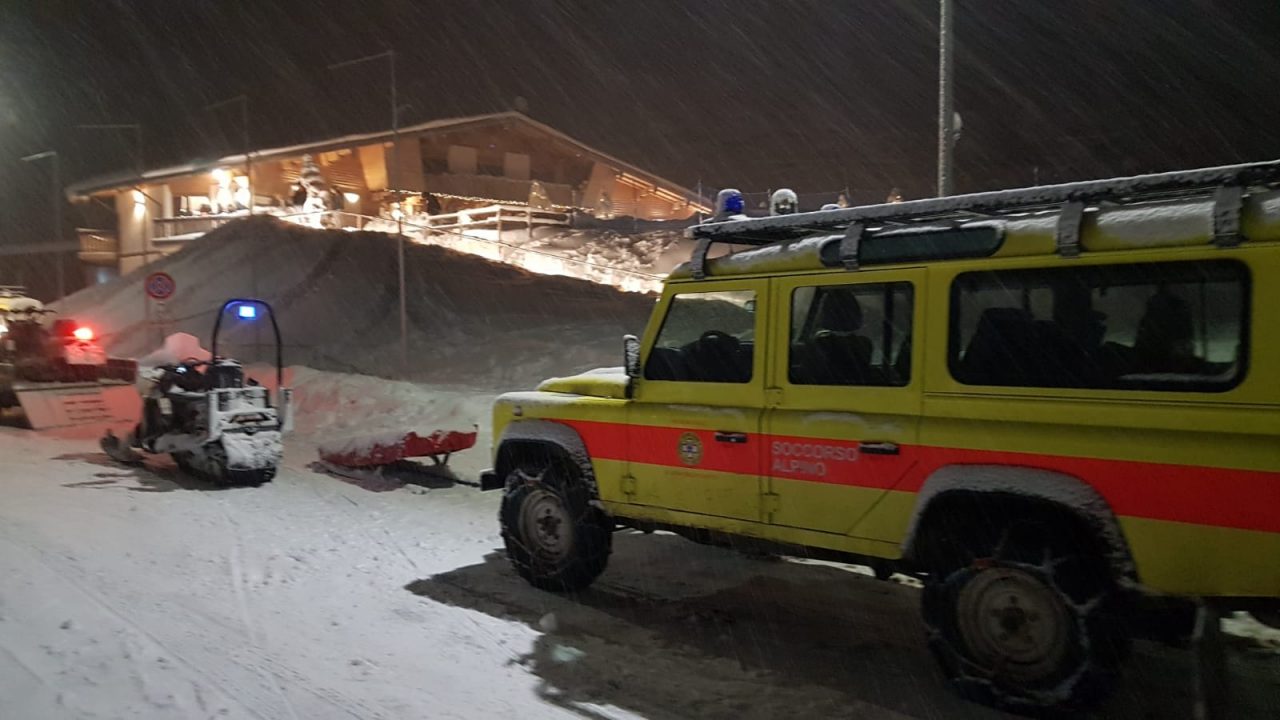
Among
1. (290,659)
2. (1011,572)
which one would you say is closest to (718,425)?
(1011,572)

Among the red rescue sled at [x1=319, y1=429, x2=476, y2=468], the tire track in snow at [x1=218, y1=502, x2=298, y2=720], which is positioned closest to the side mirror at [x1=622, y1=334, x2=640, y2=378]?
the tire track in snow at [x1=218, y1=502, x2=298, y2=720]

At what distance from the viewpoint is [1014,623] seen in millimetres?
4801

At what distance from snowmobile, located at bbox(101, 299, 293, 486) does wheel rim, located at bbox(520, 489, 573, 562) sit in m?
5.32

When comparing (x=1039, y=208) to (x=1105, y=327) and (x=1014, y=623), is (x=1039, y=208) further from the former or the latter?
(x=1014, y=623)

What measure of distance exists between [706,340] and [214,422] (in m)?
7.40

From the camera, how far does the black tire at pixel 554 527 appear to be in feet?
22.4

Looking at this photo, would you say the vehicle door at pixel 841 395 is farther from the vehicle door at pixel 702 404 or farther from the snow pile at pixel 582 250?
the snow pile at pixel 582 250

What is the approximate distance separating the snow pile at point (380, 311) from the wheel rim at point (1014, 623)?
1476cm

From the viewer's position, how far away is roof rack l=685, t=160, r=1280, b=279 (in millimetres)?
4254

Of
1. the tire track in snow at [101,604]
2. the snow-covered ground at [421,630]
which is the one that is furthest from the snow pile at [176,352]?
the tire track in snow at [101,604]

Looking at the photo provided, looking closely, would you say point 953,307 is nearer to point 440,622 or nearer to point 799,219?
point 799,219

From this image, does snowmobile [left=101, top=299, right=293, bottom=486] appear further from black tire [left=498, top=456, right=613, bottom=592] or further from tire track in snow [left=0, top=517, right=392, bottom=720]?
black tire [left=498, top=456, right=613, bottom=592]

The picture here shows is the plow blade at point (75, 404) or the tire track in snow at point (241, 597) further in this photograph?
the plow blade at point (75, 404)

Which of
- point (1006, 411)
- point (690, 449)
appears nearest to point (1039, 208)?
point (1006, 411)
